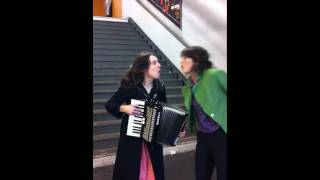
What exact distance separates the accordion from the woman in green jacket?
0.11 m

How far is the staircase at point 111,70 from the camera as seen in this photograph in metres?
2.58

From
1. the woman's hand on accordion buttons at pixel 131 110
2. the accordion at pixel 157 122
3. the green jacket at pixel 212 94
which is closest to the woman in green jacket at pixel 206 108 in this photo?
the green jacket at pixel 212 94

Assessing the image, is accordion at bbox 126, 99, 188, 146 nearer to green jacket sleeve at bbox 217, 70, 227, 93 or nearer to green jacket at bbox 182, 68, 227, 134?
green jacket at bbox 182, 68, 227, 134

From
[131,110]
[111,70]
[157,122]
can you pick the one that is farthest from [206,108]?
[111,70]

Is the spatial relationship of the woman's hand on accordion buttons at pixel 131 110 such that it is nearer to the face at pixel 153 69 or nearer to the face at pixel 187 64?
the face at pixel 153 69

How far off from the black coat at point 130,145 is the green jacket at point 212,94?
221 millimetres

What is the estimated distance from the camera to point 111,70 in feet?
8.50

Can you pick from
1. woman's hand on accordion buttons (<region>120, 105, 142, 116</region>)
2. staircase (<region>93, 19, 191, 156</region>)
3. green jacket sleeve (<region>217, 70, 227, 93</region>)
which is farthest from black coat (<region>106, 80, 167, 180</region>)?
green jacket sleeve (<region>217, 70, 227, 93</region>)

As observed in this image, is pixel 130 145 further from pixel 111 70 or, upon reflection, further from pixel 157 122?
pixel 111 70

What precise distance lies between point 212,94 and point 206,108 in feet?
0.31
